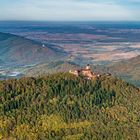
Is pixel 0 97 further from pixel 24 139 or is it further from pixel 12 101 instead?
pixel 24 139

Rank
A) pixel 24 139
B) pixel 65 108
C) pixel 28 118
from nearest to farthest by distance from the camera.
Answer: pixel 24 139 < pixel 28 118 < pixel 65 108

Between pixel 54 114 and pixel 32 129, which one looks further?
pixel 54 114

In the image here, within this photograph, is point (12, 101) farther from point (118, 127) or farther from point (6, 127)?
point (118, 127)

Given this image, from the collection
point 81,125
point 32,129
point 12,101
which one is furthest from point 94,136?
point 12,101

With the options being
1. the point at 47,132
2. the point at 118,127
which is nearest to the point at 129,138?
the point at 118,127

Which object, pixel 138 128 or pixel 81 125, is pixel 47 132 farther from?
pixel 138 128

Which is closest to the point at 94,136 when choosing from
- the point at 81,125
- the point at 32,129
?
the point at 81,125

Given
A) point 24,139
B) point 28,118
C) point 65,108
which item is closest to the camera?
point 24,139

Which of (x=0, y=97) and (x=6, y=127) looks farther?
(x=0, y=97)
